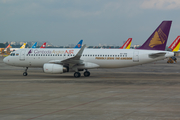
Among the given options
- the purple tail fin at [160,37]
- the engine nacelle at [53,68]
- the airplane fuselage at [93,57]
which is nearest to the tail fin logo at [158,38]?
the purple tail fin at [160,37]

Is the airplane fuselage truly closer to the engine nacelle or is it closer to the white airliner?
the white airliner

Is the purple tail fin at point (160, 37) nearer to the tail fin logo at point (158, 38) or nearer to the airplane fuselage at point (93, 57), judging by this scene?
the tail fin logo at point (158, 38)

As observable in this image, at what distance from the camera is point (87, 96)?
1722cm

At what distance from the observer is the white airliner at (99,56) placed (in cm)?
2998

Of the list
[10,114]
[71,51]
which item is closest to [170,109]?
[10,114]

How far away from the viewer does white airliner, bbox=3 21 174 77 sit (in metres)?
30.0

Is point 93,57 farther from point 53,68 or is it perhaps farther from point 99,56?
point 53,68

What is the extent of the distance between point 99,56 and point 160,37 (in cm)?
841

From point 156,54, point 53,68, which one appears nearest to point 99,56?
point 53,68

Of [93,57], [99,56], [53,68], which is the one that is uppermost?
[99,56]

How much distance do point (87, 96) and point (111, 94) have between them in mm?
2016

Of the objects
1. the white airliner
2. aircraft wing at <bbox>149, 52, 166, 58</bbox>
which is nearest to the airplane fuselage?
the white airliner

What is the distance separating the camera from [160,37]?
3105cm

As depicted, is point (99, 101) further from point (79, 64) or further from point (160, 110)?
point (79, 64)
